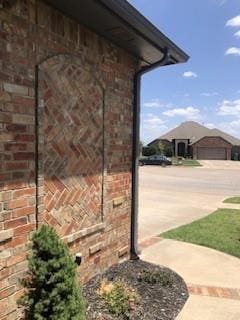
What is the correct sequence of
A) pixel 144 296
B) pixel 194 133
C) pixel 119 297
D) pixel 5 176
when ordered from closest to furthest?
pixel 5 176
pixel 119 297
pixel 144 296
pixel 194 133

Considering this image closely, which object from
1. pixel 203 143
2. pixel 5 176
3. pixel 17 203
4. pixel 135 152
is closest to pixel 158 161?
pixel 203 143

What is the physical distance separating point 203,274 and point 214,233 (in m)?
3.43

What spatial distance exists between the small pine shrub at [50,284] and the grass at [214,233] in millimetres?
4789

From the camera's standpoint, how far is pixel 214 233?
958 centimetres

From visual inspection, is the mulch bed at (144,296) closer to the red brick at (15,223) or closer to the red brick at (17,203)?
the red brick at (15,223)

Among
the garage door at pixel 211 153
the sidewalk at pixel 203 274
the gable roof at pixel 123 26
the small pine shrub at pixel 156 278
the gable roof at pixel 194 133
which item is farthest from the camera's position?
the gable roof at pixel 194 133

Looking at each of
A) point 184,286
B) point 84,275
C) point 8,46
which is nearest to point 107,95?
point 8,46

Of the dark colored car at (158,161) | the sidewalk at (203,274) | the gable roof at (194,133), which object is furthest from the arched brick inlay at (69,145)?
the gable roof at (194,133)

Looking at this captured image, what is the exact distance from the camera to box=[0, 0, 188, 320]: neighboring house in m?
3.83

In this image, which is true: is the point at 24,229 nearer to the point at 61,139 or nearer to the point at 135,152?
the point at 61,139

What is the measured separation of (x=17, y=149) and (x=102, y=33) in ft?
7.15

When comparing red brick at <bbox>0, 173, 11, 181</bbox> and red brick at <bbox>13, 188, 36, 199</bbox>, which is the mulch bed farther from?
red brick at <bbox>0, 173, 11, 181</bbox>

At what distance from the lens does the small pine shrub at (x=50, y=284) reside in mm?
3416

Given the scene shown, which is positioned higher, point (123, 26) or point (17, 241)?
point (123, 26)
